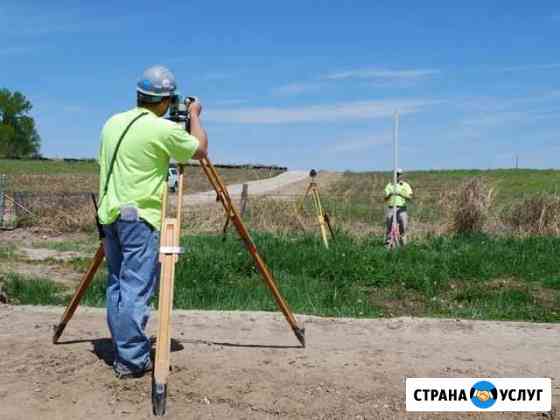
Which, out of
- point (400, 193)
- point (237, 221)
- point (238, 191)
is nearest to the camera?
point (237, 221)

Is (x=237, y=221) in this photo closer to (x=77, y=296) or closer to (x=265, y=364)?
(x=265, y=364)

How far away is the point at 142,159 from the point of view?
201 inches

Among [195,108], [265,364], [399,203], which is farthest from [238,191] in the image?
[195,108]

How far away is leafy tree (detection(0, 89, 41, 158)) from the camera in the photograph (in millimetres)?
102500

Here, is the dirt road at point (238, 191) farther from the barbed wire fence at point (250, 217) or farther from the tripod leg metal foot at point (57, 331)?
the tripod leg metal foot at point (57, 331)

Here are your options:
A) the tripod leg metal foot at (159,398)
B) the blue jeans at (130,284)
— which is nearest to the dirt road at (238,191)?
the blue jeans at (130,284)

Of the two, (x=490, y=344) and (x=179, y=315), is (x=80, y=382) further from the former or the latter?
(x=490, y=344)

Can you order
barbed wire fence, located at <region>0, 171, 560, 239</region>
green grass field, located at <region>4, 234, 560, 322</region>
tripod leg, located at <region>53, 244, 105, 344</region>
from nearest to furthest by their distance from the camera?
tripod leg, located at <region>53, 244, 105, 344</region> → green grass field, located at <region>4, 234, 560, 322</region> → barbed wire fence, located at <region>0, 171, 560, 239</region>

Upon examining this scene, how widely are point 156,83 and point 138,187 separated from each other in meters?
0.73

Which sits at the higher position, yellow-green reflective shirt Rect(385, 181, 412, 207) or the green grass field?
→ yellow-green reflective shirt Rect(385, 181, 412, 207)

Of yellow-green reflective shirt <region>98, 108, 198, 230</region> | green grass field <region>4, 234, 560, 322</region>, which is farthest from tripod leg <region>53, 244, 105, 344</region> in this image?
green grass field <region>4, 234, 560, 322</region>

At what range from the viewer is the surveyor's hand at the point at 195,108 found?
5.28m

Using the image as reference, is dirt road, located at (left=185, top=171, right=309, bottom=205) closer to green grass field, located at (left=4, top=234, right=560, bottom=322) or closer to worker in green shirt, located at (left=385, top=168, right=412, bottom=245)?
worker in green shirt, located at (left=385, top=168, right=412, bottom=245)

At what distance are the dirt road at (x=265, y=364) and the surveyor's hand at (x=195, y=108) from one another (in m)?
1.86
